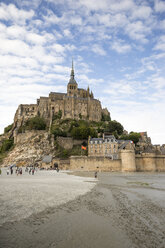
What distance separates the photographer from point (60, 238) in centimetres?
694

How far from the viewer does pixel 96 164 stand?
164 feet

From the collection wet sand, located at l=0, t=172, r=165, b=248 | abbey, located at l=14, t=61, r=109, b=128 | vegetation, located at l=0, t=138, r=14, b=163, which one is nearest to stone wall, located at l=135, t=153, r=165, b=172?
abbey, located at l=14, t=61, r=109, b=128

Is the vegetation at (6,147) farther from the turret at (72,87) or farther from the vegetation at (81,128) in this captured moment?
the turret at (72,87)

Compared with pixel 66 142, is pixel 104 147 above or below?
below

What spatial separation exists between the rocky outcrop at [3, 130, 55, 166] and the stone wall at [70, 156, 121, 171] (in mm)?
15520

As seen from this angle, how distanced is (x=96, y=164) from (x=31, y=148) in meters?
24.7

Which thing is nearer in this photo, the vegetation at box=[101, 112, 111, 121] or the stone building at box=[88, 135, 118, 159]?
the stone building at box=[88, 135, 118, 159]

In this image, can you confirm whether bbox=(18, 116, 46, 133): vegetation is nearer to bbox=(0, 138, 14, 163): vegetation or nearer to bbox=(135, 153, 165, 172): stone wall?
bbox=(0, 138, 14, 163): vegetation

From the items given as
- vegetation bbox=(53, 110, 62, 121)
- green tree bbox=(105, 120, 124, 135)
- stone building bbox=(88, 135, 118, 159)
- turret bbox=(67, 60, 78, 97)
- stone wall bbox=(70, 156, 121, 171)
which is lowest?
stone wall bbox=(70, 156, 121, 171)

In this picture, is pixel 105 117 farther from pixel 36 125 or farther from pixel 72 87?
pixel 36 125

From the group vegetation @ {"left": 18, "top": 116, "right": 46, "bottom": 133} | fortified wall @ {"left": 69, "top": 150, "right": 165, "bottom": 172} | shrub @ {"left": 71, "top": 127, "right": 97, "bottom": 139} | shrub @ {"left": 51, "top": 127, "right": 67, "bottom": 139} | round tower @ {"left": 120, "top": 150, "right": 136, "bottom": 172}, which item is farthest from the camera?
vegetation @ {"left": 18, "top": 116, "right": 46, "bottom": 133}

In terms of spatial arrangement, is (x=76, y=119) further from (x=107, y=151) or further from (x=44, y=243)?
(x=44, y=243)

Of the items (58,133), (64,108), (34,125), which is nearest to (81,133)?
(58,133)

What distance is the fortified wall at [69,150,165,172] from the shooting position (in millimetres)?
49219
